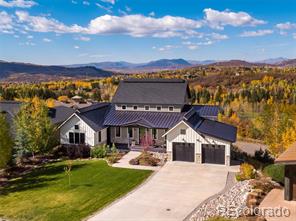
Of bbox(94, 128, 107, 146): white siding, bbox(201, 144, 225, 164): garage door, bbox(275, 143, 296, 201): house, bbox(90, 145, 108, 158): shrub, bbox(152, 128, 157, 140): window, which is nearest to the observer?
bbox(275, 143, 296, 201): house

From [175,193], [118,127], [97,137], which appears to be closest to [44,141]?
[97,137]

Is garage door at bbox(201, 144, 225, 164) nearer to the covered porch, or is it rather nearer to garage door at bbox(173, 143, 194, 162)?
garage door at bbox(173, 143, 194, 162)

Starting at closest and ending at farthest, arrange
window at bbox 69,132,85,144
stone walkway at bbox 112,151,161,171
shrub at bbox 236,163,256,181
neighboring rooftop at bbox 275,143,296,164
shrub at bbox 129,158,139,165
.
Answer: neighboring rooftop at bbox 275,143,296,164 < shrub at bbox 236,163,256,181 < stone walkway at bbox 112,151,161,171 < shrub at bbox 129,158,139,165 < window at bbox 69,132,85,144

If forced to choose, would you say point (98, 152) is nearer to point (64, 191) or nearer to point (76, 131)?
point (76, 131)

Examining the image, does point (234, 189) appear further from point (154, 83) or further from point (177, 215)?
point (154, 83)

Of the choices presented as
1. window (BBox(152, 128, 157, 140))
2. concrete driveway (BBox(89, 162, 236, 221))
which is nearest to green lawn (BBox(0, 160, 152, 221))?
concrete driveway (BBox(89, 162, 236, 221))

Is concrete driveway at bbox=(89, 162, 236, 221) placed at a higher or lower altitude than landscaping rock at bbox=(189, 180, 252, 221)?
lower
